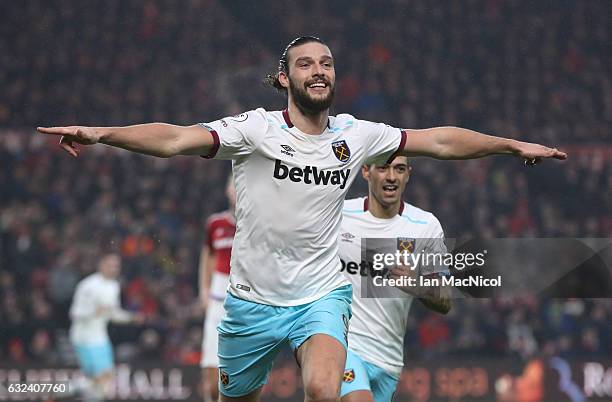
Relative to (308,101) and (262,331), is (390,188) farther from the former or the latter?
(262,331)

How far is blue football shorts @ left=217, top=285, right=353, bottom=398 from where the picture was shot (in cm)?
527

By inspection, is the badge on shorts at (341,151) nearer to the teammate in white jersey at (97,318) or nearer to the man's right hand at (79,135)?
the man's right hand at (79,135)

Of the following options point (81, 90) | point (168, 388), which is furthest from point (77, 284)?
point (81, 90)

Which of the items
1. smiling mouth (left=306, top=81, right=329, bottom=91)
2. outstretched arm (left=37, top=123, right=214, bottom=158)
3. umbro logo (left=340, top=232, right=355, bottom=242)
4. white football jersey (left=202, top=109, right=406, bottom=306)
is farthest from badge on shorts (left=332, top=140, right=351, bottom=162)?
umbro logo (left=340, top=232, right=355, bottom=242)

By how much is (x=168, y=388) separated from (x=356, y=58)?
922cm

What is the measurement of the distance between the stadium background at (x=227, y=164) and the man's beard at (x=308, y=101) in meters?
8.64

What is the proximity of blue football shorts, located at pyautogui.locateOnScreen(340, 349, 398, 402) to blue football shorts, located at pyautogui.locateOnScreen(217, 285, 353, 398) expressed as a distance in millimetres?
701

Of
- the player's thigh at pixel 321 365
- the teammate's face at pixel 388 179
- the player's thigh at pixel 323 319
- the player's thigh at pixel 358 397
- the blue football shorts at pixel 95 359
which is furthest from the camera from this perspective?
the blue football shorts at pixel 95 359

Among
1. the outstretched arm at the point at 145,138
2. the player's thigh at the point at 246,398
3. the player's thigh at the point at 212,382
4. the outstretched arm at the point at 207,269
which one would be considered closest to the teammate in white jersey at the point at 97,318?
the outstretched arm at the point at 207,269

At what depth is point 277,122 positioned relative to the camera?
18.1 ft

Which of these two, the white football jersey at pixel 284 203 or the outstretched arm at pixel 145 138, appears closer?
the outstretched arm at pixel 145 138

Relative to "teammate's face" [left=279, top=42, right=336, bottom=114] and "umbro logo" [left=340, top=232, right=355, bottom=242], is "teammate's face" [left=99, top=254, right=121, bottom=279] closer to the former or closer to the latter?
"umbro logo" [left=340, top=232, right=355, bottom=242]

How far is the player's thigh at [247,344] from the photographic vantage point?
543 cm

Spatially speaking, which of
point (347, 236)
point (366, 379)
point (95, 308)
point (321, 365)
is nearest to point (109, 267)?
point (95, 308)
